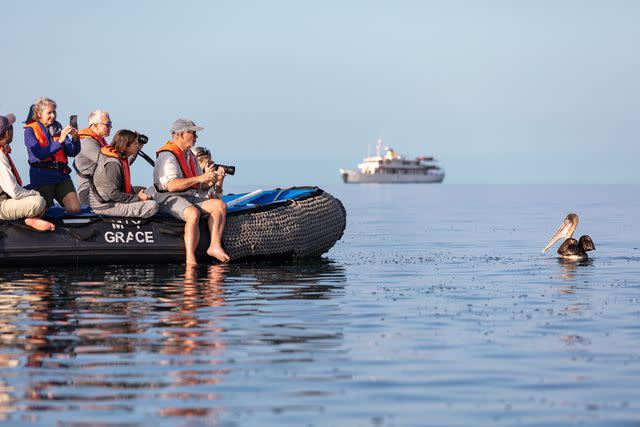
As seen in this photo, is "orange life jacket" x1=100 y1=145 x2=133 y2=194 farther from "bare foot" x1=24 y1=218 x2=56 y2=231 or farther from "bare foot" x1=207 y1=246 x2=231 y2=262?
"bare foot" x1=207 y1=246 x2=231 y2=262

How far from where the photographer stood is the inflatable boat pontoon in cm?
1519

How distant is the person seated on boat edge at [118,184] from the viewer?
1479 cm

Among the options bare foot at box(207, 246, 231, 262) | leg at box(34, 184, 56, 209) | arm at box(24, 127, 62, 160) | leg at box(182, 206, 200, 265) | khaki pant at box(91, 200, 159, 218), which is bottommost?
bare foot at box(207, 246, 231, 262)

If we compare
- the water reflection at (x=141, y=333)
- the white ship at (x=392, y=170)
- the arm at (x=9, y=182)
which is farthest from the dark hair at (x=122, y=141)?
the white ship at (x=392, y=170)

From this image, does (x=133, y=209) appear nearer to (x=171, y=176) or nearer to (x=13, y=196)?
(x=171, y=176)

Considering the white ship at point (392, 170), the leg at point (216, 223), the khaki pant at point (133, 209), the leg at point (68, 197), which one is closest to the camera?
the khaki pant at point (133, 209)

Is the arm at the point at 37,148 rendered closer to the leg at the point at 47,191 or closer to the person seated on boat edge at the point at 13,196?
the person seated on boat edge at the point at 13,196

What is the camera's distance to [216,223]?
15391mm

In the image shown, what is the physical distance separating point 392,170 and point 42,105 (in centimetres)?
14352

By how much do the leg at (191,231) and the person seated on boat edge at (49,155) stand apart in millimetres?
1432

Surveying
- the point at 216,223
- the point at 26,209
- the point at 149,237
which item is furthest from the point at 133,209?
the point at 26,209

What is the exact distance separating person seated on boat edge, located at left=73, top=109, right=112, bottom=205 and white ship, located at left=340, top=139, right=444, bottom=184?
141292 mm

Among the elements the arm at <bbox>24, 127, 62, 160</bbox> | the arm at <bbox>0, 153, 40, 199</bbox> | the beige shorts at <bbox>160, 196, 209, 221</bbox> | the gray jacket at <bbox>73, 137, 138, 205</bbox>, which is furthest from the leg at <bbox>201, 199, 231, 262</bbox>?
the arm at <bbox>0, 153, 40, 199</bbox>

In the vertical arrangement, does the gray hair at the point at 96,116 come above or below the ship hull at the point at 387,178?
above
